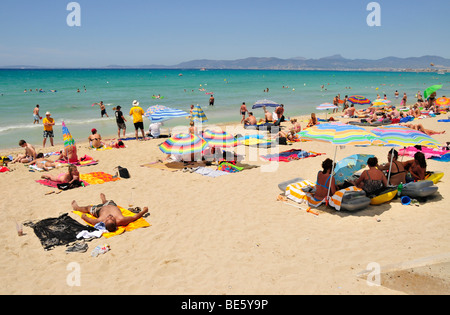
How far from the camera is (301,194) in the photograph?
23.4 ft

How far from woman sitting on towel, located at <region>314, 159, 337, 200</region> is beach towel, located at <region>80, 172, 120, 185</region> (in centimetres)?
554

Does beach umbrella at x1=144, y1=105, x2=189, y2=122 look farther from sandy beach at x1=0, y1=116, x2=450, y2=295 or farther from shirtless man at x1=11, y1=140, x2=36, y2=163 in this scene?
sandy beach at x1=0, y1=116, x2=450, y2=295

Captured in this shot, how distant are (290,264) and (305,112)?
23781mm

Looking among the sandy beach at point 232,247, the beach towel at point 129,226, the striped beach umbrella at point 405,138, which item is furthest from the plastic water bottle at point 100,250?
the striped beach umbrella at point 405,138

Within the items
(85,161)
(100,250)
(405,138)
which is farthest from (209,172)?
(405,138)

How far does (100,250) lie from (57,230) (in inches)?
48.0

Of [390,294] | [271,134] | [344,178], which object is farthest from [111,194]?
[271,134]

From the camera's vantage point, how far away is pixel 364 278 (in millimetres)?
4293

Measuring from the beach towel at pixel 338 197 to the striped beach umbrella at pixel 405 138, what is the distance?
1252 mm

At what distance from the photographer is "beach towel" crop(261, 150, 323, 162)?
10.7m

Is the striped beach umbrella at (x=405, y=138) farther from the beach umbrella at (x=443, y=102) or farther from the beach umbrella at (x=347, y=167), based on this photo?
the beach umbrella at (x=443, y=102)

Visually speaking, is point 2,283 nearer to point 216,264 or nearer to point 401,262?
point 216,264

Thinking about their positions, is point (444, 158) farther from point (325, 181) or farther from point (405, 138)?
point (325, 181)

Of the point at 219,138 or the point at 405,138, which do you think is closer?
the point at 405,138
